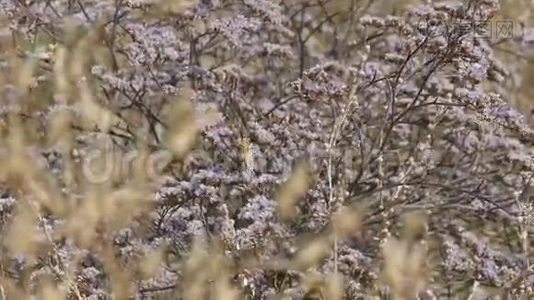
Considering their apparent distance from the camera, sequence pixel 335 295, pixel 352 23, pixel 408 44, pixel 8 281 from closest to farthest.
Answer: pixel 335 295 → pixel 8 281 → pixel 408 44 → pixel 352 23

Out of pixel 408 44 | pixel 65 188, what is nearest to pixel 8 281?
pixel 65 188

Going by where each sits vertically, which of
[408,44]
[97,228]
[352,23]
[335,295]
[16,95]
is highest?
[352,23]

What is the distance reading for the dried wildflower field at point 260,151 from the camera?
10.4 ft

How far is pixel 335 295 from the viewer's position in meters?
2.75

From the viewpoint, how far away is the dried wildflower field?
10.4ft

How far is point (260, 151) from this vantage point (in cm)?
364

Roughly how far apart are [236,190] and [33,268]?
0.67 m

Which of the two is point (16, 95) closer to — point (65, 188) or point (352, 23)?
point (65, 188)

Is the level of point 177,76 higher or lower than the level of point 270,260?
higher

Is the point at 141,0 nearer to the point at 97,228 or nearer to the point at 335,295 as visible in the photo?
the point at 97,228

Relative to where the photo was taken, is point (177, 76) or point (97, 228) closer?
point (97, 228)

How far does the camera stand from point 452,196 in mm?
3891

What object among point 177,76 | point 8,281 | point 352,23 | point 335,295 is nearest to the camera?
point 335,295

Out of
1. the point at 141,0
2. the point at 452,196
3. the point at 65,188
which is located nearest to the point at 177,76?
the point at 141,0
